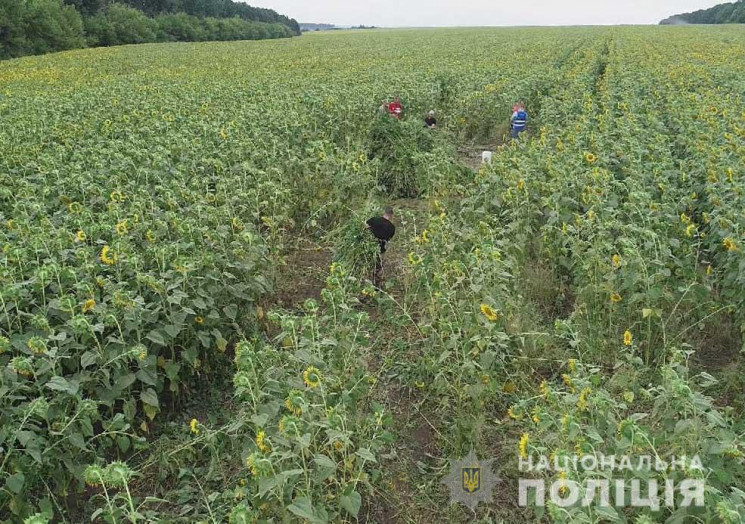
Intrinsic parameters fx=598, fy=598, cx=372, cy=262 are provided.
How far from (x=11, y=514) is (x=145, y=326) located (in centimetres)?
128

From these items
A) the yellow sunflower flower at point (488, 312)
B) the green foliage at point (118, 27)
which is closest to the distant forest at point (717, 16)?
the green foliage at point (118, 27)

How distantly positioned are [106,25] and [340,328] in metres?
47.7

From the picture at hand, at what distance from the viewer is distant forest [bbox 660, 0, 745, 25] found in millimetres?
83375

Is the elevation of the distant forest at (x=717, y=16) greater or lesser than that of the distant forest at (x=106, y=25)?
greater

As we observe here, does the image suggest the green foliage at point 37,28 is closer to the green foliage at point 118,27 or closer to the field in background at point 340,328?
the green foliage at point 118,27

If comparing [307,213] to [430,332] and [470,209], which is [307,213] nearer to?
[470,209]

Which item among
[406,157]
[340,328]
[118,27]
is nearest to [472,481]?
[340,328]

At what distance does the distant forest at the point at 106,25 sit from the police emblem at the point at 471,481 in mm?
36408

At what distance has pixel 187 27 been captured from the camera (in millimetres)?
52594

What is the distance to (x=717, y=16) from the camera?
3730 inches

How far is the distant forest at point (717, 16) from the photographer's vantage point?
83.4 meters

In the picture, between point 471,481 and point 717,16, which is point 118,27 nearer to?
point 471,481

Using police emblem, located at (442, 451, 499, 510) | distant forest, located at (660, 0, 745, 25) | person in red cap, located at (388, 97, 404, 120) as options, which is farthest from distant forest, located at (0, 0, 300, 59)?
distant forest, located at (660, 0, 745, 25)

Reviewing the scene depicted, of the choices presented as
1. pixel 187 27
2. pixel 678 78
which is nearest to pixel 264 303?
pixel 678 78
